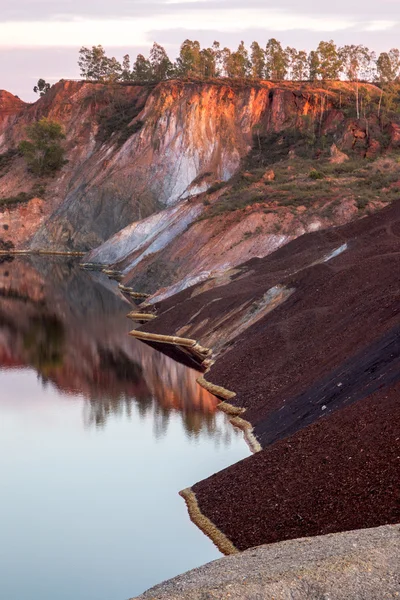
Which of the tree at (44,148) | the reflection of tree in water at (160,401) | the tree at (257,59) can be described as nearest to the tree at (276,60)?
the tree at (257,59)

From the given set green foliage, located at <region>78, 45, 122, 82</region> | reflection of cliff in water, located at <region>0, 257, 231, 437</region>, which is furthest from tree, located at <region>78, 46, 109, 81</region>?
reflection of cliff in water, located at <region>0, 257, 231, 437</region>

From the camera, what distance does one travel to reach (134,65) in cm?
14975

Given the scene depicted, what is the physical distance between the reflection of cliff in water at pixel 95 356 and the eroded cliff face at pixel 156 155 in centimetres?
3044

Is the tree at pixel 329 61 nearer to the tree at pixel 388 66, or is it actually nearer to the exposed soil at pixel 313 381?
the tree at pixel 388 66

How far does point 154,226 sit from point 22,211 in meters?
33.0

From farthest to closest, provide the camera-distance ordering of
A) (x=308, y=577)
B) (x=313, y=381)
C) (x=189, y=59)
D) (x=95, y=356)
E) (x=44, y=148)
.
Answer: (x=189, y=59), (x=44, y=148), (x=95, y=356), (x=313, y=381), (x=308, y=577)

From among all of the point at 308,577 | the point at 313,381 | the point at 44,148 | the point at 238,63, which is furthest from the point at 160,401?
the point at 238,63

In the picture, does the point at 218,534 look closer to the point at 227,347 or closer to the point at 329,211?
the point at 227,347

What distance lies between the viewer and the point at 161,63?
142250 mm

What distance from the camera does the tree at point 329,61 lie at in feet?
417

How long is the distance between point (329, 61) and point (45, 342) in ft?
293

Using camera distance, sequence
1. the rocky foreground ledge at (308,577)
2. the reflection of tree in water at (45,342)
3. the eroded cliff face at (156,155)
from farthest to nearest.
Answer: the eroded cliff face at (156,155)
the reflection of tree in water at (45,342)
the rocky foreground ledge at (308,577)

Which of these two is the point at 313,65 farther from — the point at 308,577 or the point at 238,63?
the point at 308,577

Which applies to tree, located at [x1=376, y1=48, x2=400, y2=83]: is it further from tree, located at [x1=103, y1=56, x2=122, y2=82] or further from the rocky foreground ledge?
the rocky foreground ledge
